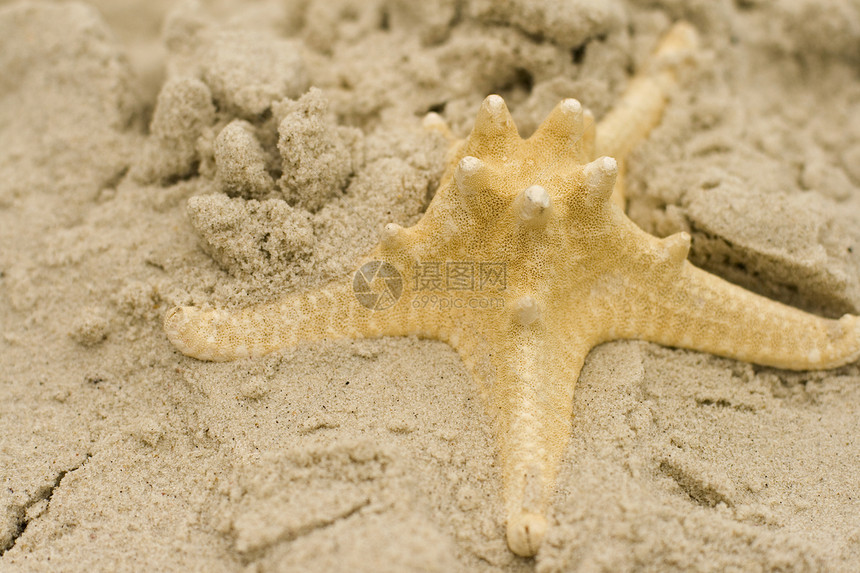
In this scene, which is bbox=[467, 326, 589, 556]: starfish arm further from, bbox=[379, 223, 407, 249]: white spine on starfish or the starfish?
bbox=[379, 223, 407, 249]: white spine on starfish

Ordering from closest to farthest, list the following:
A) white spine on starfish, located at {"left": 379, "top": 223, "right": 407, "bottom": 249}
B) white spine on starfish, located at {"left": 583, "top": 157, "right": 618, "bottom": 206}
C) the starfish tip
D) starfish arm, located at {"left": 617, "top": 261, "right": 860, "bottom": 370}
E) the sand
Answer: the starfish tip, the sand, white spine on starfish, located at {"left": 583, "top": 157, "right": 618, "bottom": 206}, white spine on starfish, located at {"left": 379, "top": 223, "right": 407, "bottom": 249}, starfish arm, located at {"left": 617, "top": 261, "right": 860, "bottom": 370}

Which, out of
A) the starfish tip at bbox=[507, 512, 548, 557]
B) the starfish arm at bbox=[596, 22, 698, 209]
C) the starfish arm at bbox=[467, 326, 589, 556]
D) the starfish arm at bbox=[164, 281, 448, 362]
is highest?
the starfish arm at bbox=[596, 22, 698, 209]

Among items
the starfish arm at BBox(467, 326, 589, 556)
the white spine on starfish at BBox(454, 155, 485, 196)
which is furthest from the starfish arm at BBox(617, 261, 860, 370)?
the white spine on starfish at BBox(454, 155, 485, 196)

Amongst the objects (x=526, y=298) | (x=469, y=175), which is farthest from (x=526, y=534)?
(x=469, y=175)

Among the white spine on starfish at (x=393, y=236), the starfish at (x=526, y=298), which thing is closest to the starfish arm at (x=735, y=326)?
the starfish at (x=526, y=298)

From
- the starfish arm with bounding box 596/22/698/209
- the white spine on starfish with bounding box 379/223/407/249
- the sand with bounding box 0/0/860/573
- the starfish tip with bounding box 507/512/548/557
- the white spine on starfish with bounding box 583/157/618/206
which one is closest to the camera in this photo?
the starfish tip with bounding box 507/512/548/557

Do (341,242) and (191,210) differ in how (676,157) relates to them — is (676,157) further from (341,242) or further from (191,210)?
(191,210)

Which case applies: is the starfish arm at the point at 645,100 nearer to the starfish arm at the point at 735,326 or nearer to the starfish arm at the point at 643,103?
the starfish arm at the point at 643,103
